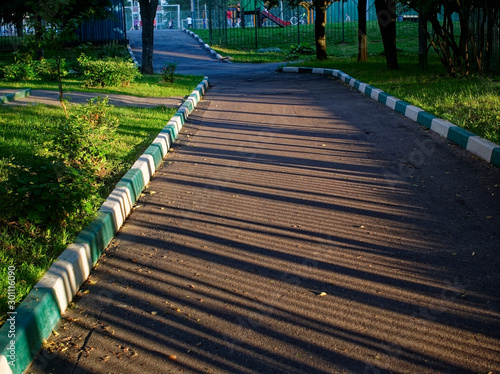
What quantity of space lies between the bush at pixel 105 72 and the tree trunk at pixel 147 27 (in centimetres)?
399

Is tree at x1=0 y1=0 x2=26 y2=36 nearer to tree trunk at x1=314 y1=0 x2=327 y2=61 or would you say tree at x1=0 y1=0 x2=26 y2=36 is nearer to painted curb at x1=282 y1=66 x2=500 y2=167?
tree trunk at x1=314 y1=0 x2=327 y2=61

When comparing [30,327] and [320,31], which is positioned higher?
[320,31]

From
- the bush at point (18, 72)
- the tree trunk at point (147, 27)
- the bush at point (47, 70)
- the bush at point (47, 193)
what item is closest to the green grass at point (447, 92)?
the bush at point (47, 193)

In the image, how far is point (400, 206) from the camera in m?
5.07

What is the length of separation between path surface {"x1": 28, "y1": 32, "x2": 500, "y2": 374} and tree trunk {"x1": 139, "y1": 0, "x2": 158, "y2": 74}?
11819 millimetres

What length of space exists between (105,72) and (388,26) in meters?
7.69

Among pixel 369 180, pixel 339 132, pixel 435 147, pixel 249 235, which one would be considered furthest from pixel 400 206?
pixel 339 132

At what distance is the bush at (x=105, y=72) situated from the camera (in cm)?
1386

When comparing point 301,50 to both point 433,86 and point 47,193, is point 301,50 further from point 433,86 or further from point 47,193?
point 47,193

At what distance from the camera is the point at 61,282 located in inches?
135

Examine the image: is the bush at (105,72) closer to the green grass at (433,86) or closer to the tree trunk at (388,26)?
the green grass at (433,86)

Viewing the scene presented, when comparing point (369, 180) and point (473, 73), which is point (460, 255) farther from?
point (473, 73)

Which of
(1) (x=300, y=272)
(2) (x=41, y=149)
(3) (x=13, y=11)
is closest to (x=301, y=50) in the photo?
(3) (x=13, y=11)

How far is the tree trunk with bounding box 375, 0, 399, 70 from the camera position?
1580 centimetres
